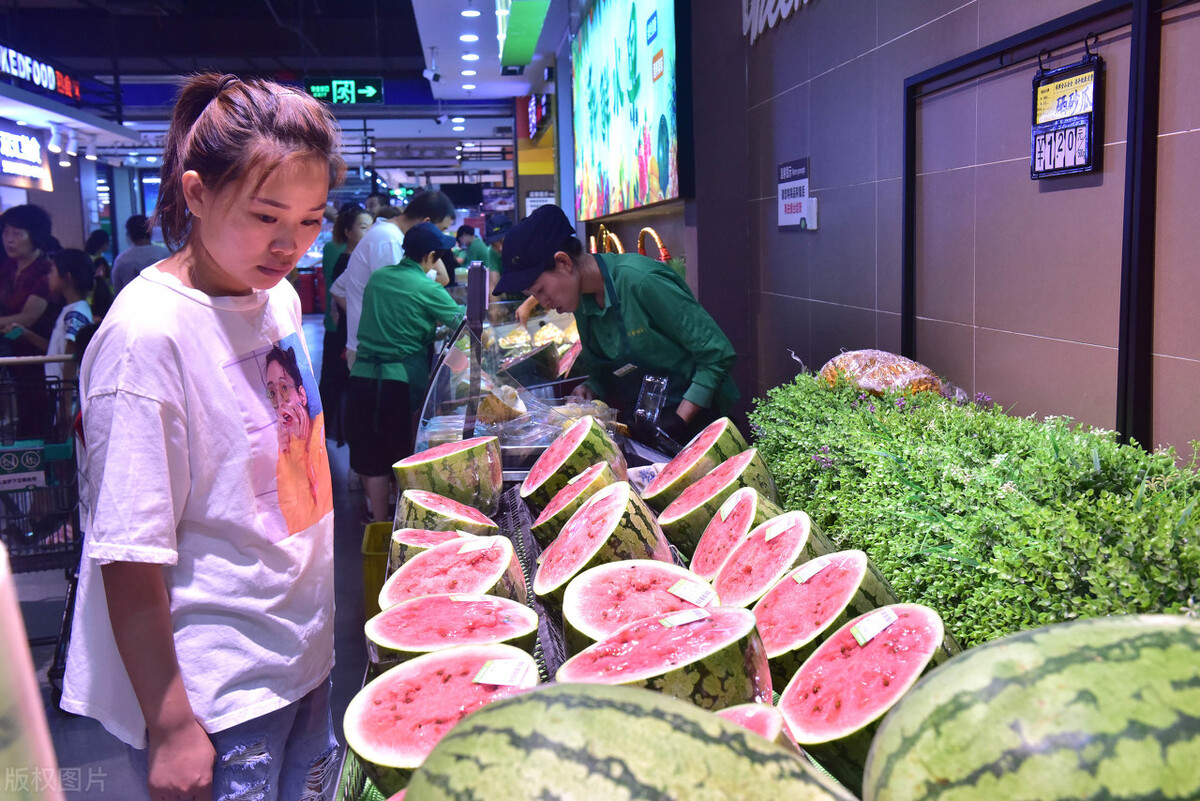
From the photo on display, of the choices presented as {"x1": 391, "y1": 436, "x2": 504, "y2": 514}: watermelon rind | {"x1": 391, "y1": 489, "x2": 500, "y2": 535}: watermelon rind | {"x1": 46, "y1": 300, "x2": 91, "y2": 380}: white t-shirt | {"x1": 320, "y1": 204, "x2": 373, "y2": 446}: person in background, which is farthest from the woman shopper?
{"x1": 320, "y1": 204, "x2": 373, "y2": 446}: person in background

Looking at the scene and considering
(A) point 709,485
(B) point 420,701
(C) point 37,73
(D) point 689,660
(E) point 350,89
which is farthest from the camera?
(E) point 350,89

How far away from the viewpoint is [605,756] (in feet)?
2.36

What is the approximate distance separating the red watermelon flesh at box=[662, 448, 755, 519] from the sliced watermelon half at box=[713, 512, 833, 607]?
0.36 m

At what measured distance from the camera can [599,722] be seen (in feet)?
2.46

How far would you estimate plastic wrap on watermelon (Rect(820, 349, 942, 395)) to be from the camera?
320cm

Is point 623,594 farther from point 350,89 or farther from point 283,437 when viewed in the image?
point 350,89

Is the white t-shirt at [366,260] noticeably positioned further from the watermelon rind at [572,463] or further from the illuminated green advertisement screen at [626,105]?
the watermelon rind at [572,463]

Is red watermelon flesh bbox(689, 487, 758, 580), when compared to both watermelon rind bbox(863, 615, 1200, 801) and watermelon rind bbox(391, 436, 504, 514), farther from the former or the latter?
watermelon rind bbox(863, 615, 1200, 801)

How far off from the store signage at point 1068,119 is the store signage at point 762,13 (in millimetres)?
2230

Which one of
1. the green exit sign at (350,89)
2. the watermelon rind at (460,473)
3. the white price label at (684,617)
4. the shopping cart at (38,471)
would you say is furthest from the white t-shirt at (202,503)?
the green exit sign at (350,89)

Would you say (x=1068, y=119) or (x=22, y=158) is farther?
(x=22, y=158)

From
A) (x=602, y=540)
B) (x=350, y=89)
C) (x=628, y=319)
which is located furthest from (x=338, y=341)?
(x=350, y=89)

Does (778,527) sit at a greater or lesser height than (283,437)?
lesser

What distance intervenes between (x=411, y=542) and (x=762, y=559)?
81cm
